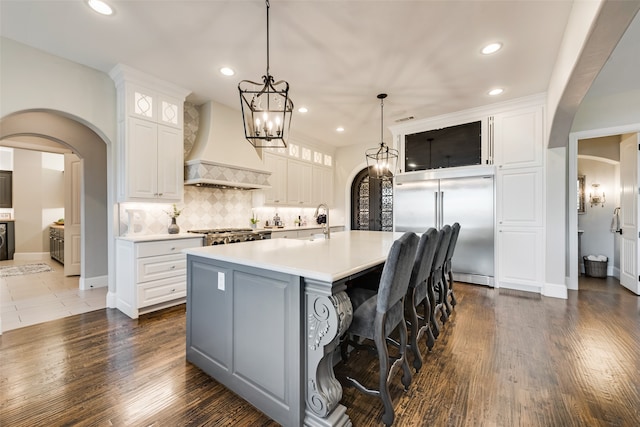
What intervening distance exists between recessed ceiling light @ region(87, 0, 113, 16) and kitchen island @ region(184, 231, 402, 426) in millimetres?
2190

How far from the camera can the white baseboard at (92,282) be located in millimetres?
4297

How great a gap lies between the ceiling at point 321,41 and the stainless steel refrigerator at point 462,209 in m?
1.38

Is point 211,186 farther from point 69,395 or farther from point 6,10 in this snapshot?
point 69,395

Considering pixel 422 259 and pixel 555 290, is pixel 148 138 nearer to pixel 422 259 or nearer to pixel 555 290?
pixel 422 259

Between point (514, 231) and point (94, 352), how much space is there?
537 cm

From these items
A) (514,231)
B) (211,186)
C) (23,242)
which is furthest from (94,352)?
(23,242)

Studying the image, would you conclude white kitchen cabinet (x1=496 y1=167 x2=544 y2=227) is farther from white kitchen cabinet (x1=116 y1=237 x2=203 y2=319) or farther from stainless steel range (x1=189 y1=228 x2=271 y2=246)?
white kitchen cabinet (x1=116 y1=237 x2=203 y2=319)

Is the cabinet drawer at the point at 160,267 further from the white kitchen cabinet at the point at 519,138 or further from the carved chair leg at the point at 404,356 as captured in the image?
the white kitchen cabinet at the point at 519,138

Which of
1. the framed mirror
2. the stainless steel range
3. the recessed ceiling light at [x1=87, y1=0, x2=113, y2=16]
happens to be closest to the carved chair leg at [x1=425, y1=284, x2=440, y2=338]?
the stainless steel range

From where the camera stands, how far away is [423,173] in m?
5.02

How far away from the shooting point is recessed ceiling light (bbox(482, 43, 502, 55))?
278 centimetres

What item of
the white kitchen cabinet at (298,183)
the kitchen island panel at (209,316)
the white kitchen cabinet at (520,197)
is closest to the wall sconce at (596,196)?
the white kitchen cabinet at (520,197)

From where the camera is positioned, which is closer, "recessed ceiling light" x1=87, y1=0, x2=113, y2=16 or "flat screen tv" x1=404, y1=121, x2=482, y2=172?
"recessed ceiling light" x1=87, y1=0, x2=113, y2=16

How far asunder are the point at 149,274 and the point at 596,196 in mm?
7561
